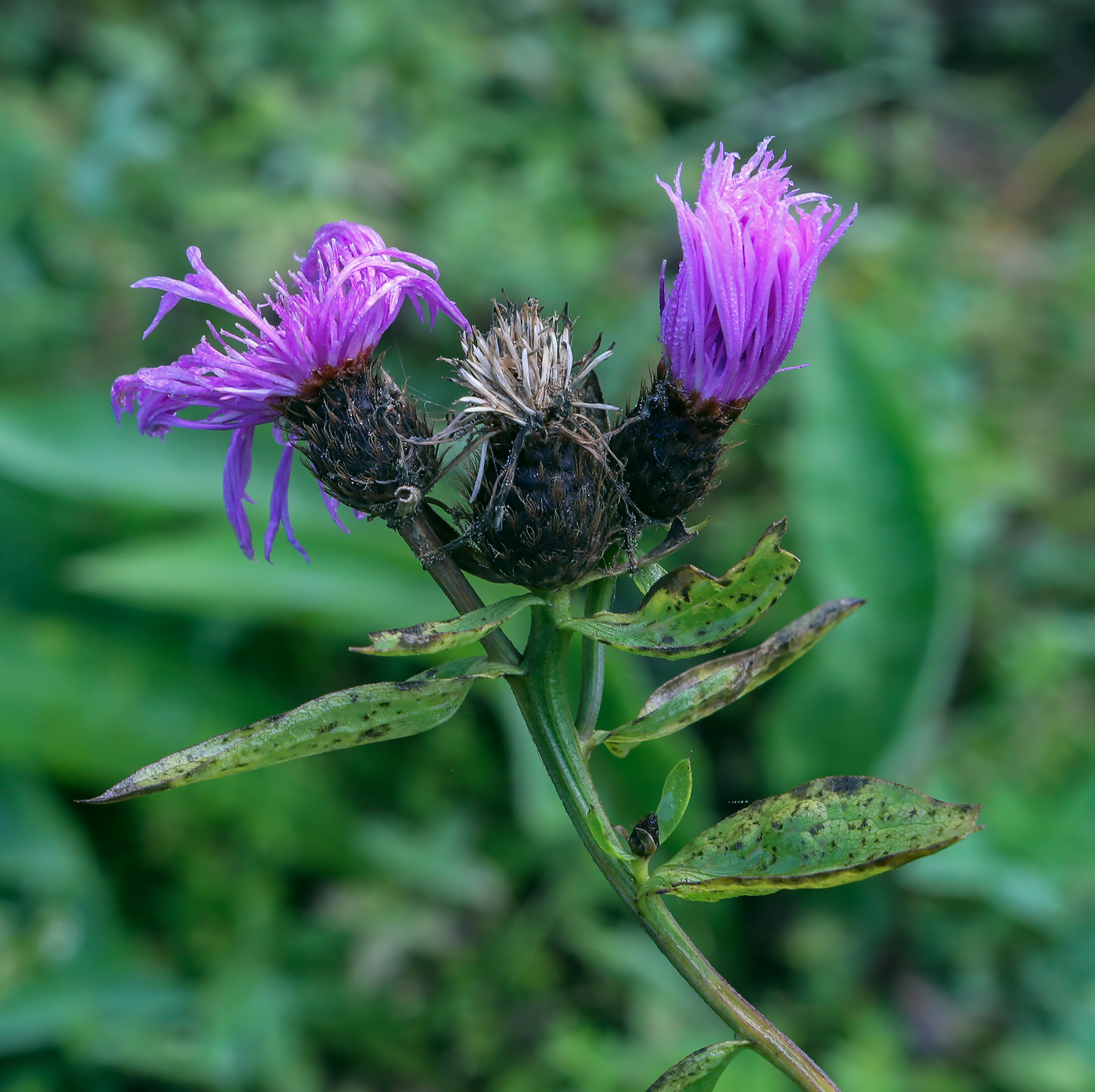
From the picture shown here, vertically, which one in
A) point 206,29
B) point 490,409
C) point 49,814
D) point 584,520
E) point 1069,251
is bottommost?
point 584,520

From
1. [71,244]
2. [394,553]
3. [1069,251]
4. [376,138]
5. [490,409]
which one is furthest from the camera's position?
[1069,251]

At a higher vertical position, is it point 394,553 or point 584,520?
point 394,553

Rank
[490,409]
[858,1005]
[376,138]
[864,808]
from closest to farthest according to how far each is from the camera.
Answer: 1. [864,808]
2. [490,409]
3. [858,1005]
4. [376,138]

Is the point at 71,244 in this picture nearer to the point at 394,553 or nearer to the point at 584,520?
the point at 394,553

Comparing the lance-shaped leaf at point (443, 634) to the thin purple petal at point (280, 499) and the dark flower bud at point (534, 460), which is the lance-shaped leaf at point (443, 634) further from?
the thin purple petal at point (280, 499)

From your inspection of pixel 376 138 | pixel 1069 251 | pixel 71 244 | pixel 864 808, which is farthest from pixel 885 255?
pixel 864 808

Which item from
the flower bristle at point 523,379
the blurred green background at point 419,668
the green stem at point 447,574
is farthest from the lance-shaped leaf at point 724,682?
the blurred green background at point 419,668

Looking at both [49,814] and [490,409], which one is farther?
[49,814]
